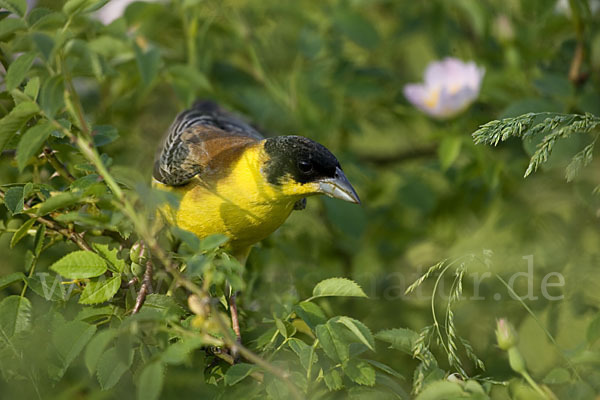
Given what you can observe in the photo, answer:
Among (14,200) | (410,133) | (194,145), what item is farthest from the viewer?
(410,133)

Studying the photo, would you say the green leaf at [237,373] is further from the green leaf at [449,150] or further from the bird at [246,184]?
the green leaf at [449,150]

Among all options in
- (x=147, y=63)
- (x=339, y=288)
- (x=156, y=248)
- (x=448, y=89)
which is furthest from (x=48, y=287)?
(x=448, y=89)

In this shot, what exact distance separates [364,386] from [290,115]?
6.54ft

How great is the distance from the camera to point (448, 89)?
3.26 m

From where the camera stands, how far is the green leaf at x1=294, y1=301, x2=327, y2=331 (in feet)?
5.76

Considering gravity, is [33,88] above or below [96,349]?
above

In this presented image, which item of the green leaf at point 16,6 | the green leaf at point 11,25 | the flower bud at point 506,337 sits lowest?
the flower bud at point 506,337

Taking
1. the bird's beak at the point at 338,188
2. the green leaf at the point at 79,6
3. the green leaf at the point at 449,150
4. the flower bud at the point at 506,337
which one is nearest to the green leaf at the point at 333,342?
the flower bud at the point at 506,337

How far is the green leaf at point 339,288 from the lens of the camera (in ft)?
5.47

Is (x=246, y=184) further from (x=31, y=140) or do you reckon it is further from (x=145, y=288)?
(x=31, y=140)

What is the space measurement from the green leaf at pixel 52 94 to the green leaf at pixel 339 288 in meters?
0.80

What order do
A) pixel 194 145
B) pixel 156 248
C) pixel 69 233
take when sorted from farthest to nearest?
pixel 194 145
pixel 69 233
pixel 156 248

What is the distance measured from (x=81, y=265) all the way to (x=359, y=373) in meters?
0.76

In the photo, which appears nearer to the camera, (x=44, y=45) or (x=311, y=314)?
(x=44, y=45)
